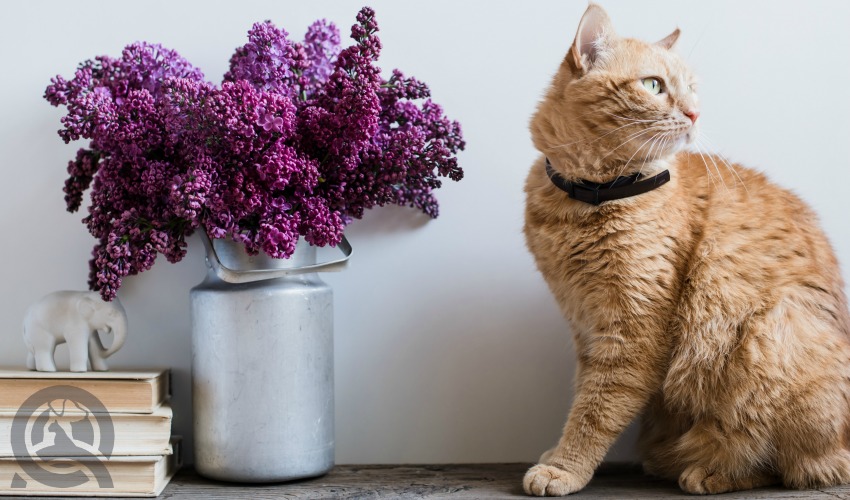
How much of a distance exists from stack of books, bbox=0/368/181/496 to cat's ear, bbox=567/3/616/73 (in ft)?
2.75

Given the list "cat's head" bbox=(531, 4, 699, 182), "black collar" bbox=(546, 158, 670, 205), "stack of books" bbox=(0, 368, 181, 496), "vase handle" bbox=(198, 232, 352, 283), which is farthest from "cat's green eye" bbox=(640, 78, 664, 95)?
"stack of books" bbox=(0, 368, 181, 496)

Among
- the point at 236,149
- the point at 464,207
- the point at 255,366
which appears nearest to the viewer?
the point at 236,149

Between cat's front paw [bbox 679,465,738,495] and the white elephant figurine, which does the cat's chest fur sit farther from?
the white elephant figurine

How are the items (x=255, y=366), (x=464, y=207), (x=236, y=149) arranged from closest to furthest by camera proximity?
1. (x=236, y=149)
2. (x=255, y=366)
3. (x=464, y=207)

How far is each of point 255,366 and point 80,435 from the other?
0.28m

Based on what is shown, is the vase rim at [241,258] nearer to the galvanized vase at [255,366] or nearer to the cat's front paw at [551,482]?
the galvanized vase at [255,366]

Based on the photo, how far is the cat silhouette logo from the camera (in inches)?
45.8

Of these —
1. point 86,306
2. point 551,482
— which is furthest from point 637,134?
point 86,306

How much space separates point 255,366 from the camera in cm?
122

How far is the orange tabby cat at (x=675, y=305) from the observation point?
1.15 meters

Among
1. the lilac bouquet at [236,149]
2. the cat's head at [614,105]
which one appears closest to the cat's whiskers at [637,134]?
the cat's head at [614,105]

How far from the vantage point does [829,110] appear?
149 cm

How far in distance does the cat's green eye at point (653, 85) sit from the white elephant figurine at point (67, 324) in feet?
3.03

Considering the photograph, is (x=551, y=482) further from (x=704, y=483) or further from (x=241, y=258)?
(x=241, y=258)
